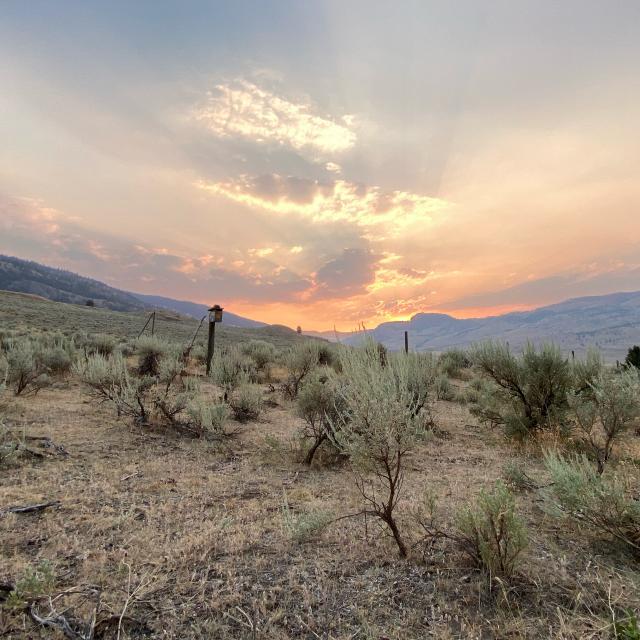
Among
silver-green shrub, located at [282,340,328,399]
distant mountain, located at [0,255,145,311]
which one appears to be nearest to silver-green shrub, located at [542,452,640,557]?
silver-green shrub, located at [282,340,328,399]

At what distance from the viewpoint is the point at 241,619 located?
287 centimetres

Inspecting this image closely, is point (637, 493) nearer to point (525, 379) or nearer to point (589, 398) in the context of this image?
point (589, 398)

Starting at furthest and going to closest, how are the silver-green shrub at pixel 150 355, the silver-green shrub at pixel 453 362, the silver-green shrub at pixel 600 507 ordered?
the silver-green shrub at pixel 453 362, the silver-green shrub at pixel 150 355, the silver-green shrub at pixel 600 507

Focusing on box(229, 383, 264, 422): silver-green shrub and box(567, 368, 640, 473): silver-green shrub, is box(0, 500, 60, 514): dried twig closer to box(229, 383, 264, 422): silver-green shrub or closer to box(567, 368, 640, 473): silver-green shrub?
box(229, 383, 264, 422): silver-green shrub

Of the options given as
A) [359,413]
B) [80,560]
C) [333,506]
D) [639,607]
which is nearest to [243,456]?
[333,506]

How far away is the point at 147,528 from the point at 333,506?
2119 mm

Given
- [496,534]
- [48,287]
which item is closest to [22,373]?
[496,534]

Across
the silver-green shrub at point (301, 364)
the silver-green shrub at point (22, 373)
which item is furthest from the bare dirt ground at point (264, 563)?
the silver-green shrub at point (301, 364)

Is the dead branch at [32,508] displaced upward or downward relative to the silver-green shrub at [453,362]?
downward

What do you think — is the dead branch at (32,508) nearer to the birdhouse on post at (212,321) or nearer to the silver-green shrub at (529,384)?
the silver-green shrub at (529,384)

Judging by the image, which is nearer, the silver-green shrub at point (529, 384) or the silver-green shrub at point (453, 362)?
the silver-green shrub at point (529, 384)

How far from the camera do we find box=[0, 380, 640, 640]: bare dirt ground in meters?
2.79

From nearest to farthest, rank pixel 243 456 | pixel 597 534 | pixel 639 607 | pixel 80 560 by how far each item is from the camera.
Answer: pixel 639 607 → pixel 80 560 → pixel 597 534 → pixel 243 456

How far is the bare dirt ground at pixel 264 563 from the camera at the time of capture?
110 inches
